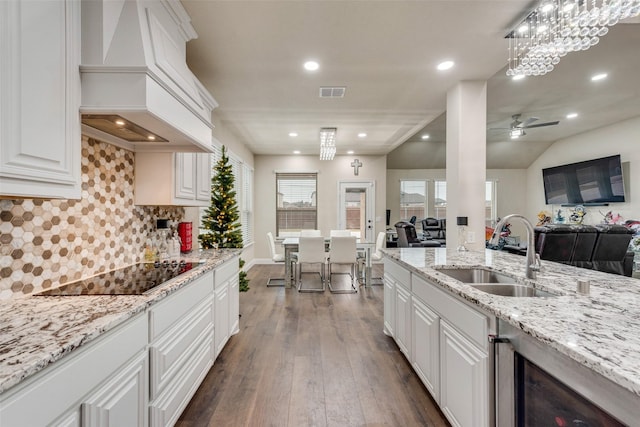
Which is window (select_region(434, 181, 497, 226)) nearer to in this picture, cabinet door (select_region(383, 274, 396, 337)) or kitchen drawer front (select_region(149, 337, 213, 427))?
cabinet door (select_region(383, 274, 396, 337))

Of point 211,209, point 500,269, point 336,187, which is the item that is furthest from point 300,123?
point 500,269

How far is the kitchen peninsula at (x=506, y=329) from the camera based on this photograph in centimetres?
81

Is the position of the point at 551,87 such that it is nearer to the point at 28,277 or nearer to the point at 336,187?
the point at 336,187

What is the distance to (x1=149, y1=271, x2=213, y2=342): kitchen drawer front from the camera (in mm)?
1441

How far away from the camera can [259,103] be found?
393 cm

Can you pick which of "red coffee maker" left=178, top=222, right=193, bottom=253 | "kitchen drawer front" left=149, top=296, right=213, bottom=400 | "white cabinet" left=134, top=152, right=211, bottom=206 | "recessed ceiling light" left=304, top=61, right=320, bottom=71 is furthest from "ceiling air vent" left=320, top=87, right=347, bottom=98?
"kitchen drawer front" left=149, top=296, right=213, bottom=400

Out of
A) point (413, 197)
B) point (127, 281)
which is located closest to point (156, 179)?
point (127, 281)

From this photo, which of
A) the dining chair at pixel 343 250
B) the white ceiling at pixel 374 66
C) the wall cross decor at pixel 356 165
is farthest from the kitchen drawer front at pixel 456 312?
the wall cross decor at pixel 356 165

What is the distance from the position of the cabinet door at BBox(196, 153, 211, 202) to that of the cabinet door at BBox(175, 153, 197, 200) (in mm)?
75

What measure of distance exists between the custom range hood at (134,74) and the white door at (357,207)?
5.77m

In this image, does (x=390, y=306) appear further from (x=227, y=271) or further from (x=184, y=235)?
(x=184, y=235)

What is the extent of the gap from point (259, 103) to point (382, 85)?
164 cm

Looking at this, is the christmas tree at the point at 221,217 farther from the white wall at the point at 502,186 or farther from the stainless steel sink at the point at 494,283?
the white wall at the point at 502,186

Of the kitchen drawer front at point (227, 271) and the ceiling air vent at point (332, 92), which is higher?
the ceiling air vent at point (332, 92)
